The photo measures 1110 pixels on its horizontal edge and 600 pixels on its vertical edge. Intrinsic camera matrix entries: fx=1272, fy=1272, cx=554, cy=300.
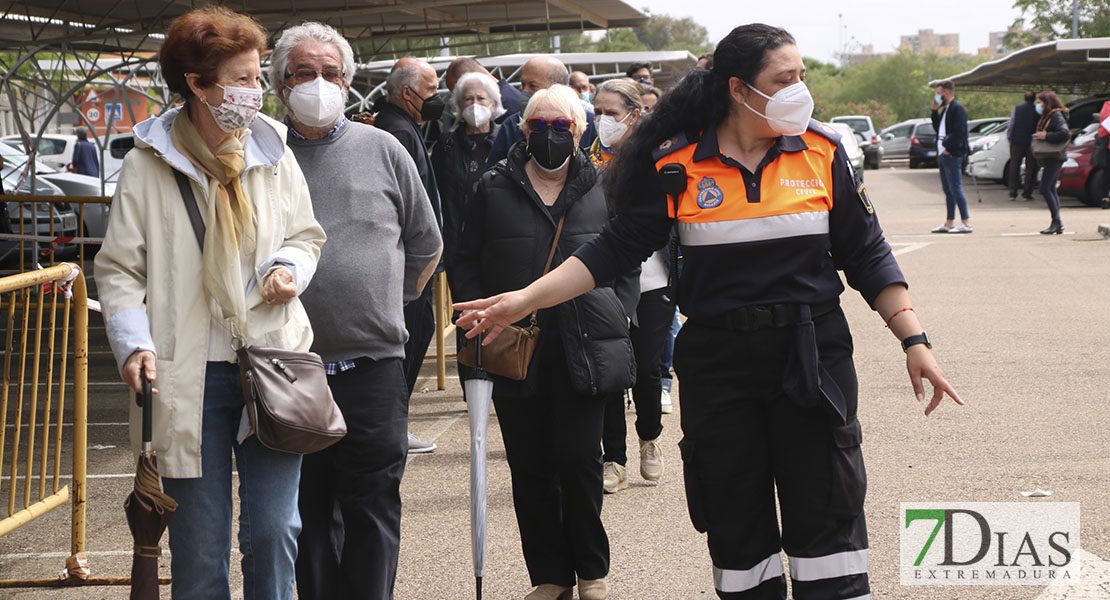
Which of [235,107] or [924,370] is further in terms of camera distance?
[924,370]

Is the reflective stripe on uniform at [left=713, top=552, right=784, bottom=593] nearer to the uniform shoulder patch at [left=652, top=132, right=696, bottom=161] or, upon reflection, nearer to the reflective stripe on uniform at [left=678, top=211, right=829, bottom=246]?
the reflective stripe on uniform at [left=678, top=211, right=829, bottom=246]

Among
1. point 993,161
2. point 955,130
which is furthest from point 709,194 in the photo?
point 993,161

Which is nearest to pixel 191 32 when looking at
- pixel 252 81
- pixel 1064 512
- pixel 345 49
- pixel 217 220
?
pixel 252 81

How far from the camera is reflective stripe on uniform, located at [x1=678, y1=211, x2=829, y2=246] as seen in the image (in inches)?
134

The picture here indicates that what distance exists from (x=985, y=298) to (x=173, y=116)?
990cm

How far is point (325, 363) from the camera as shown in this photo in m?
3.85

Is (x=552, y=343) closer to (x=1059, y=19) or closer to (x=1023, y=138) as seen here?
(x=1023, y=138)

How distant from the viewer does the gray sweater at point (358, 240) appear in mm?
3834

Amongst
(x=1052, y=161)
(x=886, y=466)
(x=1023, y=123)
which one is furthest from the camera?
(x=1023, y=123)

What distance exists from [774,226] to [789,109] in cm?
32

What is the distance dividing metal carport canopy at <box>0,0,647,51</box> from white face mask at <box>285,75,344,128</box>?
28.8ft

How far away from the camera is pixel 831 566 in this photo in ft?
11.2

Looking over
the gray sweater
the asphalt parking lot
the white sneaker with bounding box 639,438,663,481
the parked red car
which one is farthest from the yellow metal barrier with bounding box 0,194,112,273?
the parked red car

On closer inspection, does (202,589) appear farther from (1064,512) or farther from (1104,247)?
(1104,247)
